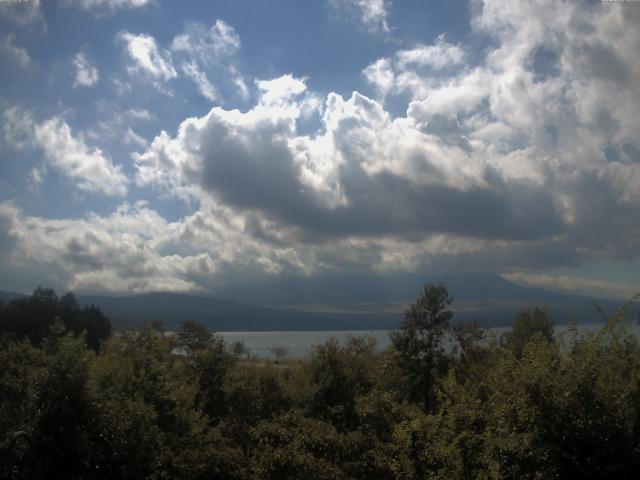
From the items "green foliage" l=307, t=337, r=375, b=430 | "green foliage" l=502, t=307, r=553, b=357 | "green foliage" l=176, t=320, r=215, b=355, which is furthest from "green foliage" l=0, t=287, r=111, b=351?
"green foliage" l=307, t=337, r=375, b=430

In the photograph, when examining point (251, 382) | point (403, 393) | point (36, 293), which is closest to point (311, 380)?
point (251, 382)

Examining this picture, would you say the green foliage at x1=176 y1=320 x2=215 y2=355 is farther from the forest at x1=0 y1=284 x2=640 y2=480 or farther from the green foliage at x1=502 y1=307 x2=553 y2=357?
the forest at x1=0 y1=284 x2=640 y2=480

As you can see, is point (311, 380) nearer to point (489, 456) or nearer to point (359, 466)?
point (359, 466)

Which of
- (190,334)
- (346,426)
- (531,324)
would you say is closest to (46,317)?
(190,334)

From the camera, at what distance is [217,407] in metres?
32.6

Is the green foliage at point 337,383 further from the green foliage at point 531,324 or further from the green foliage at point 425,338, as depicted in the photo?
the green foliage at point 531,324

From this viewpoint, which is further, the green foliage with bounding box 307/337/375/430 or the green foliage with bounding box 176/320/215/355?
the green foliage with bounding box 176/320/215/355

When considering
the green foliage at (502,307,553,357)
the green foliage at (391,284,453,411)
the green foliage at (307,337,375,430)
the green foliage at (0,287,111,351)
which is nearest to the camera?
the green foliage at (307,337,375,430)

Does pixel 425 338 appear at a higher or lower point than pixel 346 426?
higher

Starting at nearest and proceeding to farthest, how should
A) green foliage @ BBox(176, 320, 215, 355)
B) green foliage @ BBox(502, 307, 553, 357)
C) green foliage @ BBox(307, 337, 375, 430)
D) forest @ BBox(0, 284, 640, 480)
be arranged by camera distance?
forest @ BBox(0, 284, 640, 480)
green foliage @ BBox(307, 337, 375, 430)
green foliage @ BBox(502, 307, 553, 357)
green foliage @ BBox(176, 320, 215, 355)

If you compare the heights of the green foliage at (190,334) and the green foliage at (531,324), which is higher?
the green foliage at (531,324)

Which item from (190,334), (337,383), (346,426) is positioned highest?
(190,334)

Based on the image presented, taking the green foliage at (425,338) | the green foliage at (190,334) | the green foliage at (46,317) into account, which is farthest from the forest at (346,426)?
the green foliage at (46,317)

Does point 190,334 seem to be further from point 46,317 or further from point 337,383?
point 46,317
